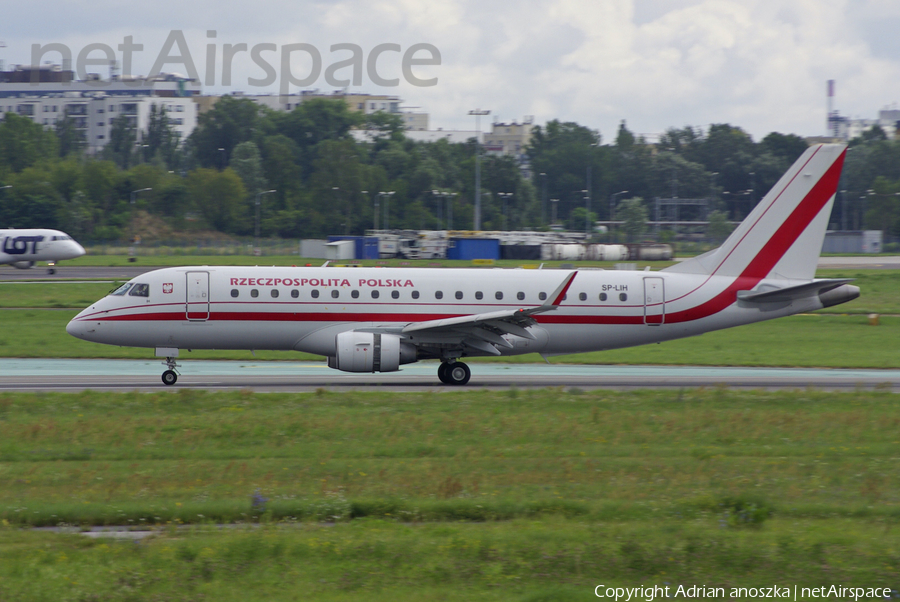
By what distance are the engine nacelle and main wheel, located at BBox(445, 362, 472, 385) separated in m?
2.12

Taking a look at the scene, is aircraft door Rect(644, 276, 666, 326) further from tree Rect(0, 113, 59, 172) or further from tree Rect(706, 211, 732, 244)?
tree Rect(0, 113, 59, 172)

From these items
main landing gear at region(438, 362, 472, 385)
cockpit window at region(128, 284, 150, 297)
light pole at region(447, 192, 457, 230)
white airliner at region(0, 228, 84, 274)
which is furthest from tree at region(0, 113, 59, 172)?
main landing gear at region(438, 362, 472, 385)

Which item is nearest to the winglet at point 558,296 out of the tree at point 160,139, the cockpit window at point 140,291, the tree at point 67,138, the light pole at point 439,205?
the cockpit window at point 140,291

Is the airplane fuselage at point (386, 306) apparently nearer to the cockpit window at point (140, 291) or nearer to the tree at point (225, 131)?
the cockpit window at point (140, 291)

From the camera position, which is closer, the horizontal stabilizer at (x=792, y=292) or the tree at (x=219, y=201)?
the horizontal stabilizer at (x=792, y=292)

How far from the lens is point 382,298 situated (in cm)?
2672

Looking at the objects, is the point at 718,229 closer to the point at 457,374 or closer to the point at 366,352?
the point at 457,374

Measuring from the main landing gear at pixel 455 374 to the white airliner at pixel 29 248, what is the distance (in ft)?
186

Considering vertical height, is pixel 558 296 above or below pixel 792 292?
below

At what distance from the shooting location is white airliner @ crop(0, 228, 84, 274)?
242 feet

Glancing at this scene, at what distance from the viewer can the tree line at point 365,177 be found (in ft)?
420

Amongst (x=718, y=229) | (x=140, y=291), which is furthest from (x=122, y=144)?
(x=140, y=291)

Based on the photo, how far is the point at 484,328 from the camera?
26.4 metres

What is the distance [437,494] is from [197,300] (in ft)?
47.6
